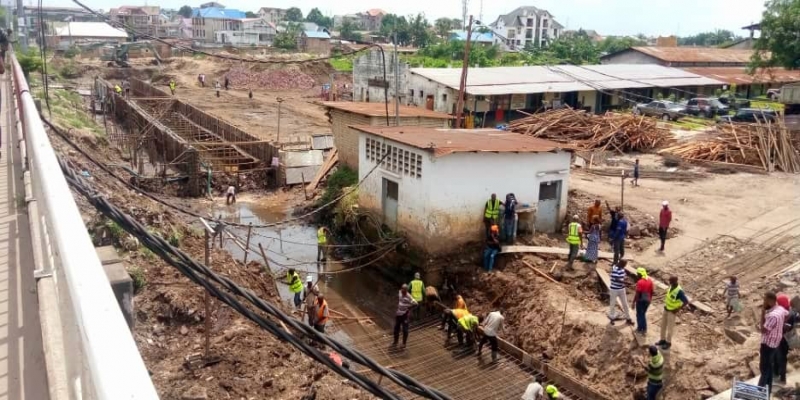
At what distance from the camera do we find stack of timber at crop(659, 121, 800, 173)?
26172mm

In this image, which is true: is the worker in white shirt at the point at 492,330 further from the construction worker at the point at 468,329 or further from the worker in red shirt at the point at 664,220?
the worker in red shirt at the point at 664,220

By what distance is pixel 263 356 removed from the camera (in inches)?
434

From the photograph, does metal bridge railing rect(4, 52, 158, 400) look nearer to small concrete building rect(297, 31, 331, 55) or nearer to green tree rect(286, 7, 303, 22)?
small concrete building rect(297, 31, 331, 55)

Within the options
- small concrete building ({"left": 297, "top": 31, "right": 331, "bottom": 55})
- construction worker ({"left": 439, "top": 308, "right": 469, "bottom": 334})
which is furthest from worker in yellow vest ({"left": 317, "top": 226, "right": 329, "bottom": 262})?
small concrete building ({"left": 297, "top": 31, "right": 331, "bottom": 55})

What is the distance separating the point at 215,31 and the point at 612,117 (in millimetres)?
109861

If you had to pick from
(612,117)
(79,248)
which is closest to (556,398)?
(79,248)

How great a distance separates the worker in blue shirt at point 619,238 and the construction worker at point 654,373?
4824 mm

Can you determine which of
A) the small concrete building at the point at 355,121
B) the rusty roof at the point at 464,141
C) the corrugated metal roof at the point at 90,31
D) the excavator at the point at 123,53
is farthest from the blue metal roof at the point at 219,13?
the rusty roof at the point at 464,141

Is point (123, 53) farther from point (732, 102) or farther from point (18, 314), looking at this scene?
point (18, 314)

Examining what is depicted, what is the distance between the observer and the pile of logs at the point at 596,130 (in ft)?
98.5

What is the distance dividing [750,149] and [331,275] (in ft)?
60.3

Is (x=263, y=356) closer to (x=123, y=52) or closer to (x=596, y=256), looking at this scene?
(x=596, y=256)

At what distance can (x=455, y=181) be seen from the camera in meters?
18.1

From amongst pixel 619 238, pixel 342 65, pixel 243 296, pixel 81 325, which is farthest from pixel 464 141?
pixel 342 65
